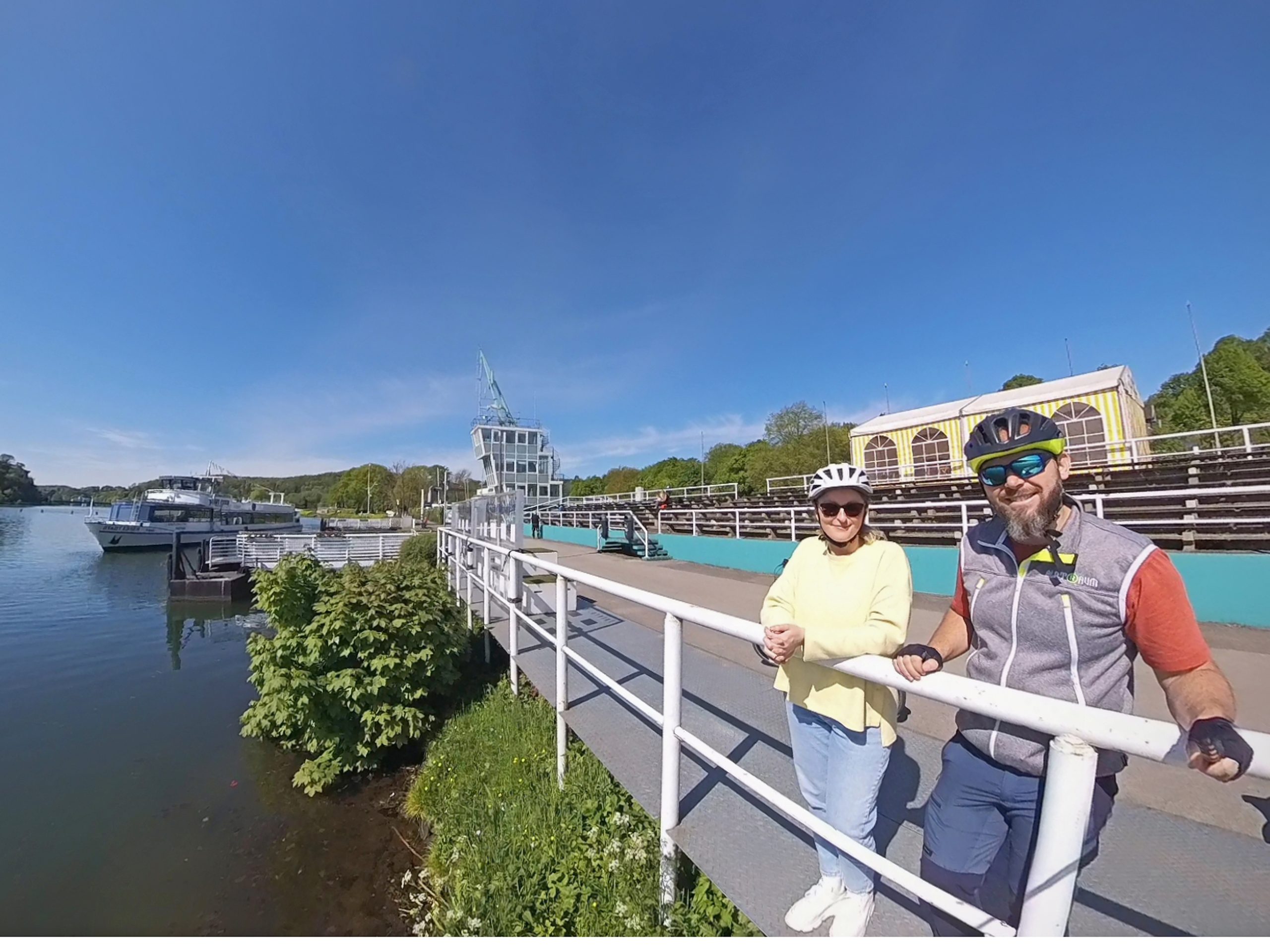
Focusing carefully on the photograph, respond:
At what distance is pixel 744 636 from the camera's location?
6.07 ft

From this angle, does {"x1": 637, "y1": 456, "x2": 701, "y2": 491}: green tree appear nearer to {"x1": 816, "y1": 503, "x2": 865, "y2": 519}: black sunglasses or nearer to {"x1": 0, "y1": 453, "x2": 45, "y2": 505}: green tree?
{"x1": 816, "y1": 503, "x2": 865, "y2": 519}: black sunglasses

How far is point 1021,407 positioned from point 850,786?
58.4 feet

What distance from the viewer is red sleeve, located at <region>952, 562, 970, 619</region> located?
1.70 metres

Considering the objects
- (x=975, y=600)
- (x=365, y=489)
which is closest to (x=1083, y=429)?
(x=975, y=600)

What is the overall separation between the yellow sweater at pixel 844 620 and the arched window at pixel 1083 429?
2054 cm

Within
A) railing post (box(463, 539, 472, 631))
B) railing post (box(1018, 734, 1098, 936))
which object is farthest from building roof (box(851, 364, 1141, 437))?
railing post (box(1018, 734, 1098, 936))

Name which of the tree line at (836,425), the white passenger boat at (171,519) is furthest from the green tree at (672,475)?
the white passenger boat at (171,519)

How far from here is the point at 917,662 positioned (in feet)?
4.46

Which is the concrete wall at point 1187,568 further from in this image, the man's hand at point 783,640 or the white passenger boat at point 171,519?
the white passenger boat at point 171,519

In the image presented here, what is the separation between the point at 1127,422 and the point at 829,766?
22.6 m

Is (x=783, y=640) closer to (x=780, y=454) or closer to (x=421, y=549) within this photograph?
(x=421, y=549)

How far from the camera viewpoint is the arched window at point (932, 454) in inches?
819
